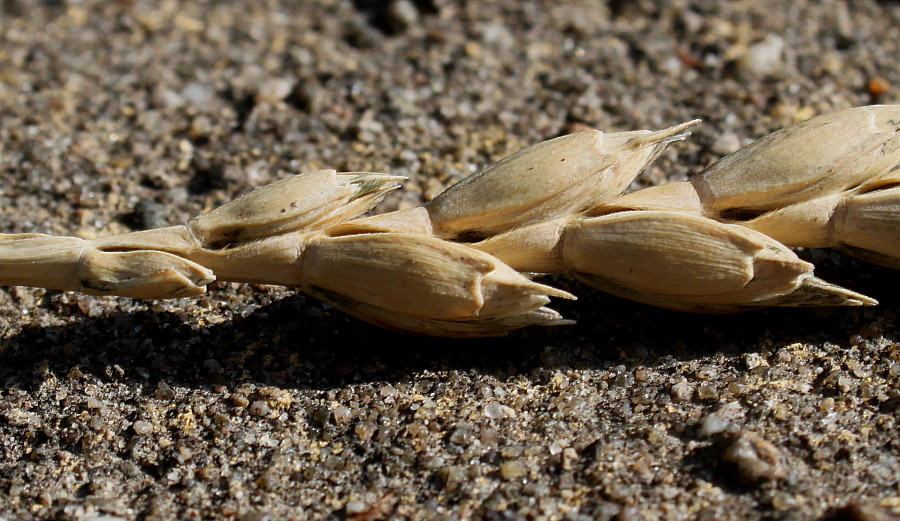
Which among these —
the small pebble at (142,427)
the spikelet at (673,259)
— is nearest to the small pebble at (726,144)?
the spikelet at (673,259)

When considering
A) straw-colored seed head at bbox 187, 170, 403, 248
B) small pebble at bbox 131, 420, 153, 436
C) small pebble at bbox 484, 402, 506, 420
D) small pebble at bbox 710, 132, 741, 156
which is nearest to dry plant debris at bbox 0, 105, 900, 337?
straw-colored seed head at bbox 187, 170, 403, 248

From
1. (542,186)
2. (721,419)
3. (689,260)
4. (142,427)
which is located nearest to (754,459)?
(721,419)

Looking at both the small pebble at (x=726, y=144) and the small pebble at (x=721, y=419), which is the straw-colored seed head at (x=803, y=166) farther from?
the small pebble at (x=726, y=144)

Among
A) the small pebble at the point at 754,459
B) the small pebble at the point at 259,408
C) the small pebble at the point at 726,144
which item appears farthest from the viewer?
the small pebble at the point at 726,144

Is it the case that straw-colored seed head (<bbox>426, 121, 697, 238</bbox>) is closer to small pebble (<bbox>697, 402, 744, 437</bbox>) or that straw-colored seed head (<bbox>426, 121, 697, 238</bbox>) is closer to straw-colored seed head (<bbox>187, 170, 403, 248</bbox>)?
straw-colored seed head (<bbox>187, 170, 403, 248</bbox>)

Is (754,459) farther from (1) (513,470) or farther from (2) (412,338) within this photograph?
(2) (412,338)

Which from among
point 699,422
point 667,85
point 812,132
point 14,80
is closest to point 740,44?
point 667,85

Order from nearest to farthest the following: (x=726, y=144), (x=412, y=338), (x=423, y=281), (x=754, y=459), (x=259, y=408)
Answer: (x=754, y=459) < (x=423, y=281) < (x=259, y=408) < (x=412, y=338) < (x=726, y=144)
